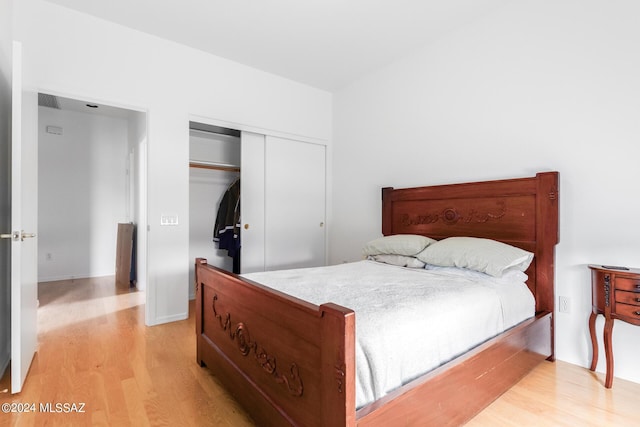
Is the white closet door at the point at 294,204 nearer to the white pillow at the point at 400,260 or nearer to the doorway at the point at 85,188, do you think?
the white pillow at the point at 400,260

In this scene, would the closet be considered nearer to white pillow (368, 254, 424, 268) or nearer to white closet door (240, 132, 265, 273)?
white closet door (240, 132, 265, 273)

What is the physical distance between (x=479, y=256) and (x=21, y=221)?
283cm

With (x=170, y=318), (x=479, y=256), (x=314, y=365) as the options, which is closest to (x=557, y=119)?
(x=479, y=256)

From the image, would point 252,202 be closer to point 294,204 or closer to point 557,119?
point 294,204

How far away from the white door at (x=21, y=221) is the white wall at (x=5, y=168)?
154 mm

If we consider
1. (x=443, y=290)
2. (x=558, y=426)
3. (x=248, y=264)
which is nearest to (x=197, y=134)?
(x=248, y=264)

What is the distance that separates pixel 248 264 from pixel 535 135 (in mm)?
2969

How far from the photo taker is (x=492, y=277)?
6.79ft

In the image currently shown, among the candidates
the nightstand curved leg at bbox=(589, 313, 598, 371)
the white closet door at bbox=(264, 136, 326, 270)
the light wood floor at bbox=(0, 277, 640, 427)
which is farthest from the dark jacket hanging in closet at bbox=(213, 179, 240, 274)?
the nightstand curved leg at bbox=(589, 313, 598, 371)

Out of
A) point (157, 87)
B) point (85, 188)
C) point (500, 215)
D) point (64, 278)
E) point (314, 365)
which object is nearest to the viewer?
point (314, 365)

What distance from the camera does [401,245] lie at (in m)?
2.69

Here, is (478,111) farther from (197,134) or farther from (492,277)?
(197,134)

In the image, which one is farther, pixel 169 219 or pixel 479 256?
pixel 169 219

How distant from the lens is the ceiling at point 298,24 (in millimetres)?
2504
